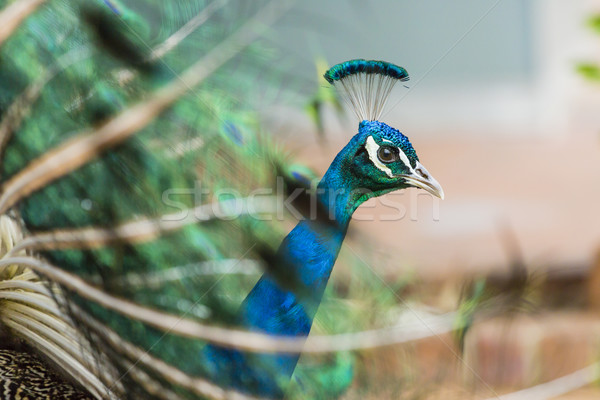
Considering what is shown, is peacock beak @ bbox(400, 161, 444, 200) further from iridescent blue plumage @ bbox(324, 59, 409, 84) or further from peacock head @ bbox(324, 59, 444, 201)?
iridescent blue plumage @ bbox(324, 59, 409, 84)

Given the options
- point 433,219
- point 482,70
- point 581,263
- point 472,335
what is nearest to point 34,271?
point 472,335

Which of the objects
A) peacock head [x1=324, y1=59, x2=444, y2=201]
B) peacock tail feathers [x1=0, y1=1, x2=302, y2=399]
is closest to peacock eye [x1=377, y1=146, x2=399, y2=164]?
peacock head [x1=324, y1=59, x2=444, y2=201]

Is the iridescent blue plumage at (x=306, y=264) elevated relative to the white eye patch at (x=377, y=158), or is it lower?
lower

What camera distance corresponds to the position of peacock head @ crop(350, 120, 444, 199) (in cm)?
64

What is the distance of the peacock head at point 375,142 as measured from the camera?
64 centimetres

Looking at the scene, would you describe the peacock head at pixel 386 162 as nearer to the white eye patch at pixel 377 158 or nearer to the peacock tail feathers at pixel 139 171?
the white eye patch at pixel 377 158

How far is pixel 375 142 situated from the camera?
25.5 inches

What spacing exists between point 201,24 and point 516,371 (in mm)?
490

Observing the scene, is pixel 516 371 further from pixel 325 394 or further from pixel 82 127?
pixel 82 127

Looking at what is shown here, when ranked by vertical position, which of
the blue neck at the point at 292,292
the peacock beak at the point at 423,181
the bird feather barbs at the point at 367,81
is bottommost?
the blue neck at the point at 292,292

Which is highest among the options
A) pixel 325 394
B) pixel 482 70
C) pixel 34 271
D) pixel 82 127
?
pixel 482 70

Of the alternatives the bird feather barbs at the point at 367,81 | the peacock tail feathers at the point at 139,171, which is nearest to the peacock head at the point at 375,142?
the bird feather barbs at the point at 367,81

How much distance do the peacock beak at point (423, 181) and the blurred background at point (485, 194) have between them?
9 centimetres

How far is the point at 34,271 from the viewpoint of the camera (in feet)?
2.24
